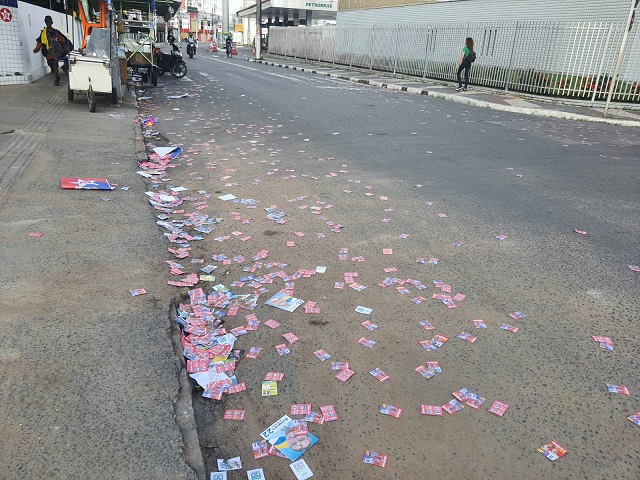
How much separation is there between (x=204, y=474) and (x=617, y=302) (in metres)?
3.34

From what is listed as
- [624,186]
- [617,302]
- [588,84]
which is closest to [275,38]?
[588,84]

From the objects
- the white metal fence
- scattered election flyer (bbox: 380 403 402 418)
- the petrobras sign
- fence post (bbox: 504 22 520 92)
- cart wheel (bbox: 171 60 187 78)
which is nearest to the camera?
scattered election flyer (bbox: 380 403 402 418)

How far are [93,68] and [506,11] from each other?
19.1m

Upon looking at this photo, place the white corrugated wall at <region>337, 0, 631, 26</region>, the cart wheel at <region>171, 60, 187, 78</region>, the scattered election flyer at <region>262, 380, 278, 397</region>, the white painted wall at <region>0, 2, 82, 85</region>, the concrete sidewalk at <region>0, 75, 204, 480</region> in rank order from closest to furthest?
the concrete sidewalk at <region>0, 75, 204, 480</region> → the scattered election flyer at <region>262, 380, 278, 397</region> → the white painted wall at <region>0, 2, 82, 85</region> → the white corrugated wall at <region>337, 0, 631, 26</region> → the cart wheel at <region>171, 60, 187, 78</region>

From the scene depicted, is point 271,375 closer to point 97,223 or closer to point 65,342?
point 65,342

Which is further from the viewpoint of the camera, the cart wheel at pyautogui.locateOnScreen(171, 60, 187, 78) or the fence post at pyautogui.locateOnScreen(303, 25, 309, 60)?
the fence post at pyautogui.locateOnScreen(303, 25, 309, 60)

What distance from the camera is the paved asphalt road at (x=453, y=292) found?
8.29ft

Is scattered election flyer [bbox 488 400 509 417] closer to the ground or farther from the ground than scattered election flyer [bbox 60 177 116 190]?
closer to the ground

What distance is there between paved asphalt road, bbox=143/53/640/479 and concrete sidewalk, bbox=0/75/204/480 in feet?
1.05

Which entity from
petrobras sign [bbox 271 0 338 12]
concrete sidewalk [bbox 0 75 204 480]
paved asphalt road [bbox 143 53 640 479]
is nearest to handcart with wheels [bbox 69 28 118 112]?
paved asphalt road [bbox 143 53 640 479]

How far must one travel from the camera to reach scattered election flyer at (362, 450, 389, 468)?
2.39 meters

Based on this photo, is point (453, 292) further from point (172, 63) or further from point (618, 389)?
point (172, 63)

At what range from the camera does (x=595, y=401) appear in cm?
281

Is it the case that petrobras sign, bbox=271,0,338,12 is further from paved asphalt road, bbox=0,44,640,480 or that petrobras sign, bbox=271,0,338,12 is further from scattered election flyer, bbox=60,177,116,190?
scattered election flyer, bbox=60,177,116,190
